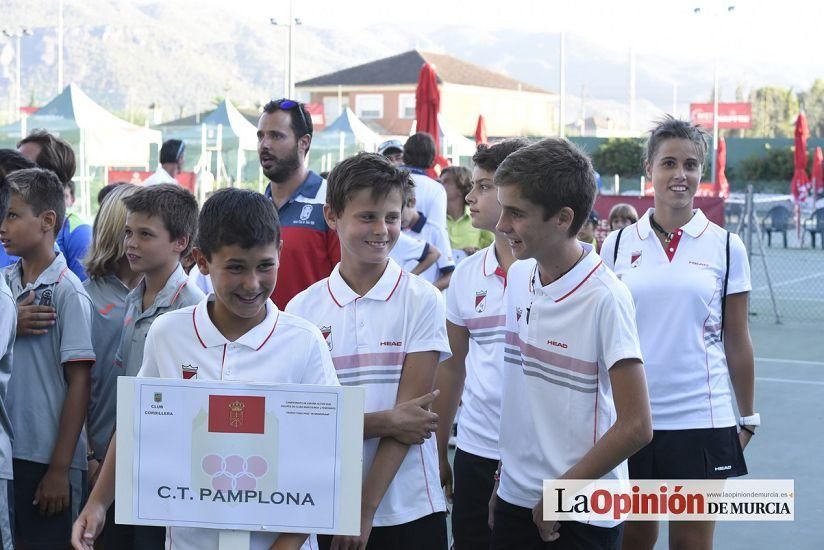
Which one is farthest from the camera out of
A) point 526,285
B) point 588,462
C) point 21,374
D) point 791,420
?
point 791,420

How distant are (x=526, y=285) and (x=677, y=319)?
110 centimetres

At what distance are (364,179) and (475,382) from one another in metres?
1.10

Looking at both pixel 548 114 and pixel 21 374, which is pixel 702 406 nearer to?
pixel 21 374

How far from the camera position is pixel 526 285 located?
3309 millimetres

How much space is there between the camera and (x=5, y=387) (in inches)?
141

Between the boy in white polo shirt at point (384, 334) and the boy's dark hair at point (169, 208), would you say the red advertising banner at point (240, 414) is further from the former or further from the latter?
the boy's dark hair at point (169, 208)

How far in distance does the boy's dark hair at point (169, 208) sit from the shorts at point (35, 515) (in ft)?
3.28

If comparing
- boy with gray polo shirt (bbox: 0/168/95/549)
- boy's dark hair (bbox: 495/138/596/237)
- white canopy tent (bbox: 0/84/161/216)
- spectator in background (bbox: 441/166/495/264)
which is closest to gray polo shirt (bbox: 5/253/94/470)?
boy with gray polo shirt (bbox: 0/168/95/549)

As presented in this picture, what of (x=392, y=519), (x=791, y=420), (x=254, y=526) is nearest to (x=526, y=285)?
(x=392, y=519)

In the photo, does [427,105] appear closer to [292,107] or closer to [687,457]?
[292,107]

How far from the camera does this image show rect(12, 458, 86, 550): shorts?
13.0 feet

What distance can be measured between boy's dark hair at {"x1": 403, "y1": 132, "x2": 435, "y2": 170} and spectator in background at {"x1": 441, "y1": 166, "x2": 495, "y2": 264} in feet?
0.85

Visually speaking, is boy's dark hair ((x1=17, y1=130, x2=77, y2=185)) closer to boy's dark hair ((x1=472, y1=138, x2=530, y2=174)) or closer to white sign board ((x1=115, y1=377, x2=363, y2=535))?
boy's dark hair ((x1=472, y1=138, x2=530, y2=174))

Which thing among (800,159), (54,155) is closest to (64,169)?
(54,155)
